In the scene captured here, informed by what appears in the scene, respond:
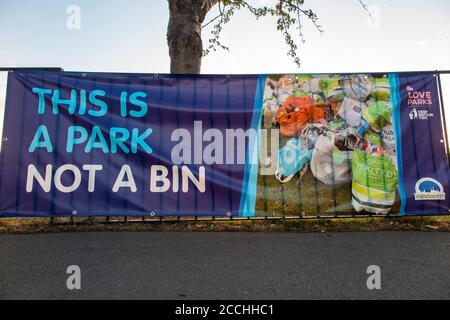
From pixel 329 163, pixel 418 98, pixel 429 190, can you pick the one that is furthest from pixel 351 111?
pixel 429 190

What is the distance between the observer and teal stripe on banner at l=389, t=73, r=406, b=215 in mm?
4656

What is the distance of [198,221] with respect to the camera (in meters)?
4.70

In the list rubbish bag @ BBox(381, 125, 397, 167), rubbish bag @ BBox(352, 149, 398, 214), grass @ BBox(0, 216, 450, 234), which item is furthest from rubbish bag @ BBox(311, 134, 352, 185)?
grass @ BBox(0, 216, 450, 234)

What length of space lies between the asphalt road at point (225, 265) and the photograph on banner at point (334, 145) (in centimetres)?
A: 60

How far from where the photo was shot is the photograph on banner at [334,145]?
181 inches

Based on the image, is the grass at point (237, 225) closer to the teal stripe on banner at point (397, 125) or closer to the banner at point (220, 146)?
the banner at point (220, 146)

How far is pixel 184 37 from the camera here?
564 cm

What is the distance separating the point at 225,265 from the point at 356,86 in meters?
3.47

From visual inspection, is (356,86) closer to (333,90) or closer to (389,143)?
(333,90)

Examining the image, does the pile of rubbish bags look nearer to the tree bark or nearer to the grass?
the grass

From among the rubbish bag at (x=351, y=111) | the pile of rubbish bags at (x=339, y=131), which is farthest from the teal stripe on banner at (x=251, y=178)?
the rubbish bag at (x=351, y=111)

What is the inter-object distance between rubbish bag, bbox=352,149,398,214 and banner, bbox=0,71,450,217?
15mm
